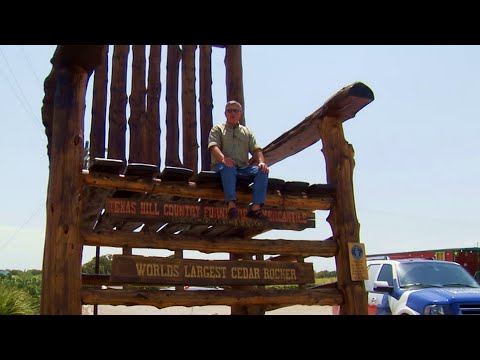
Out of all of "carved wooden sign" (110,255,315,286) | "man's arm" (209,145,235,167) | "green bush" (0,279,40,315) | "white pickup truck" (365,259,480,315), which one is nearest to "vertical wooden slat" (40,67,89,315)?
"carved wooden sign" (110,255,315,286)

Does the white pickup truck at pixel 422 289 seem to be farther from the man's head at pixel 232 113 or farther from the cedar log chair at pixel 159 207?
the man's head at pixel 232 113

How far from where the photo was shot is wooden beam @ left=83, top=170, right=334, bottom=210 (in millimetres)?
5848

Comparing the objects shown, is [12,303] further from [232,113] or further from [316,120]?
[316,120]

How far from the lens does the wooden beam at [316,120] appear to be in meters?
6.30

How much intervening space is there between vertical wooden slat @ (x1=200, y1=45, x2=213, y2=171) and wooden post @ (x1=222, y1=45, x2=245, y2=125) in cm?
29

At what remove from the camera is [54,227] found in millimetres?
5406

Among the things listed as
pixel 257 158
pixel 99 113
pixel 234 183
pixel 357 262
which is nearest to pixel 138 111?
pixel 99 113

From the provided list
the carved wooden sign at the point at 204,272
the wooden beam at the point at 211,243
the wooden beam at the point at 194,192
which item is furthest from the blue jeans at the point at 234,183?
the carved wooden sign at the point at 204,272

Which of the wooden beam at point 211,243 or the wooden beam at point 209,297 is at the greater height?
the wooden beam at point 211,243

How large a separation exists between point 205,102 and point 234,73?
69 centimetres

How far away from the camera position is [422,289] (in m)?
8.34

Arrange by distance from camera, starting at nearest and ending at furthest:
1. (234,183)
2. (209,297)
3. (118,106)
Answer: (209,297) → (234,183) → (118,106)

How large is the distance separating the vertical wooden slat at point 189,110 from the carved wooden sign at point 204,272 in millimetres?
2227
